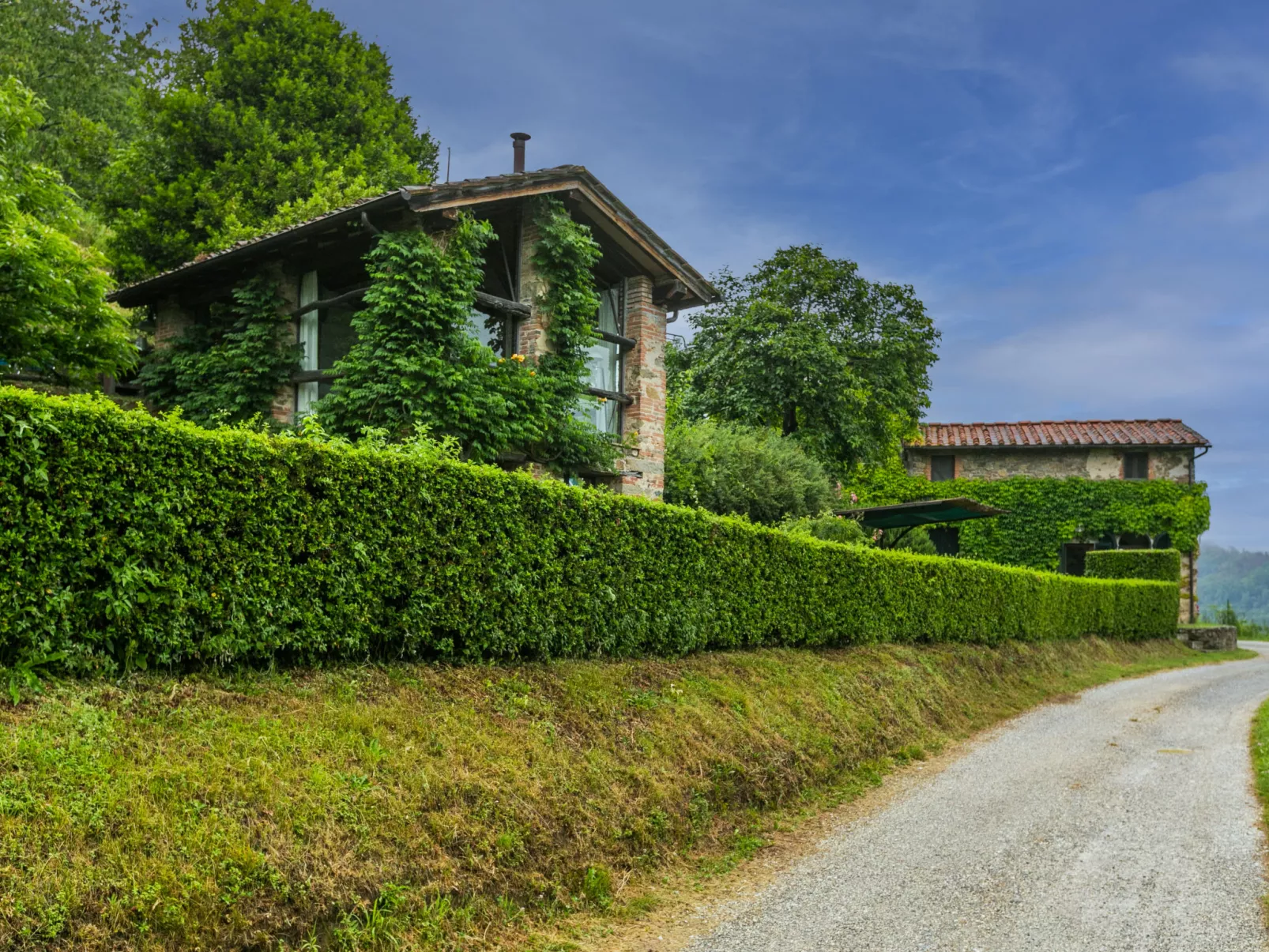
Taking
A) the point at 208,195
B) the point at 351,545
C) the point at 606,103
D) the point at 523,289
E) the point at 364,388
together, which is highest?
the point at 208,195

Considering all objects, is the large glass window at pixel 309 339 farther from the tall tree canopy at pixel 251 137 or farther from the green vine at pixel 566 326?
the tall tree canopy at pixel 251 137

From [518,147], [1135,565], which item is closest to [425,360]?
[518,147]

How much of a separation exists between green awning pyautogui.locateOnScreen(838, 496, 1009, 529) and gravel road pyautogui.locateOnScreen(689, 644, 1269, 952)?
11723 millimetres

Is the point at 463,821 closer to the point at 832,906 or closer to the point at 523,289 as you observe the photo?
the point at 832,906

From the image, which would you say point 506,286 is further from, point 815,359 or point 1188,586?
point 1188,586

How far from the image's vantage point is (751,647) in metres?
12.2

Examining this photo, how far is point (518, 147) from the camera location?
1777cm

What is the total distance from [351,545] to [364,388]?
7.70 m

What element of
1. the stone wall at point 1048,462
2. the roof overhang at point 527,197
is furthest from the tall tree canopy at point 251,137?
the stone wall at point 1048,462

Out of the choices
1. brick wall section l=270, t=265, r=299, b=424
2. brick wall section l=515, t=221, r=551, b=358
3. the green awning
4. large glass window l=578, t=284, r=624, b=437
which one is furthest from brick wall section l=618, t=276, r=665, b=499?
the green awning

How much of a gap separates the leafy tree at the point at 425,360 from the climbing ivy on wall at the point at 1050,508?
85.1 feet

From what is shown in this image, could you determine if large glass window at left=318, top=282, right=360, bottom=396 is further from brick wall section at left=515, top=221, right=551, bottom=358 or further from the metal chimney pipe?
the metal chimney pipe

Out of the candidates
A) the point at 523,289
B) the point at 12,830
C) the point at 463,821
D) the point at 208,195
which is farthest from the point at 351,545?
the point at 208,195

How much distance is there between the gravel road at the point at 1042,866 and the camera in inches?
226
